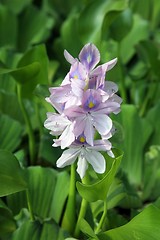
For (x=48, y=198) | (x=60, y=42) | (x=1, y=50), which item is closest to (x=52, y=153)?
(x=48, y=198)

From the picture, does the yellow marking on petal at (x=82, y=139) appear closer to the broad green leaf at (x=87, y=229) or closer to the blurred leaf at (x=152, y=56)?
the broad green leaf at (x=87, y=229)

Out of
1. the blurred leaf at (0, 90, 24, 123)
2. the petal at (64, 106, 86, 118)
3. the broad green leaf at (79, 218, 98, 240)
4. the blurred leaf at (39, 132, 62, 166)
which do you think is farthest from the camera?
the blurred leaf at (0, 90, 24, 123)

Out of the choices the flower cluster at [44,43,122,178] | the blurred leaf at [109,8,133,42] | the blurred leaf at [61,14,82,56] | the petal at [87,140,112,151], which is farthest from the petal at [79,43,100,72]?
the blurred leaf at [61,14,82,56]

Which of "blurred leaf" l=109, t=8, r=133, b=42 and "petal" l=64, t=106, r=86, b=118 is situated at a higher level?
"blurred leaf" l=109, t=8, r=133, b=42

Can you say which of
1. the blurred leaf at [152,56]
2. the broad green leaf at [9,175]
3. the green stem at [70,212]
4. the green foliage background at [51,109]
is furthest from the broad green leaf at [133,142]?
the broad green leaf at [9,175]

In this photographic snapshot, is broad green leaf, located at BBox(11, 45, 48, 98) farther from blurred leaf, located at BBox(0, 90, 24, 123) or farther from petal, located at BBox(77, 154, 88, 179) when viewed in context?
petal, located at BBox(77, 154, 88, 179)

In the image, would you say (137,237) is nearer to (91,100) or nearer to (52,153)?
(91,100)

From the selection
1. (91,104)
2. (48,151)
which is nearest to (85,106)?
(91,104)

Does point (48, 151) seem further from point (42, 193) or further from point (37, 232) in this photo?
point (37, 232)
